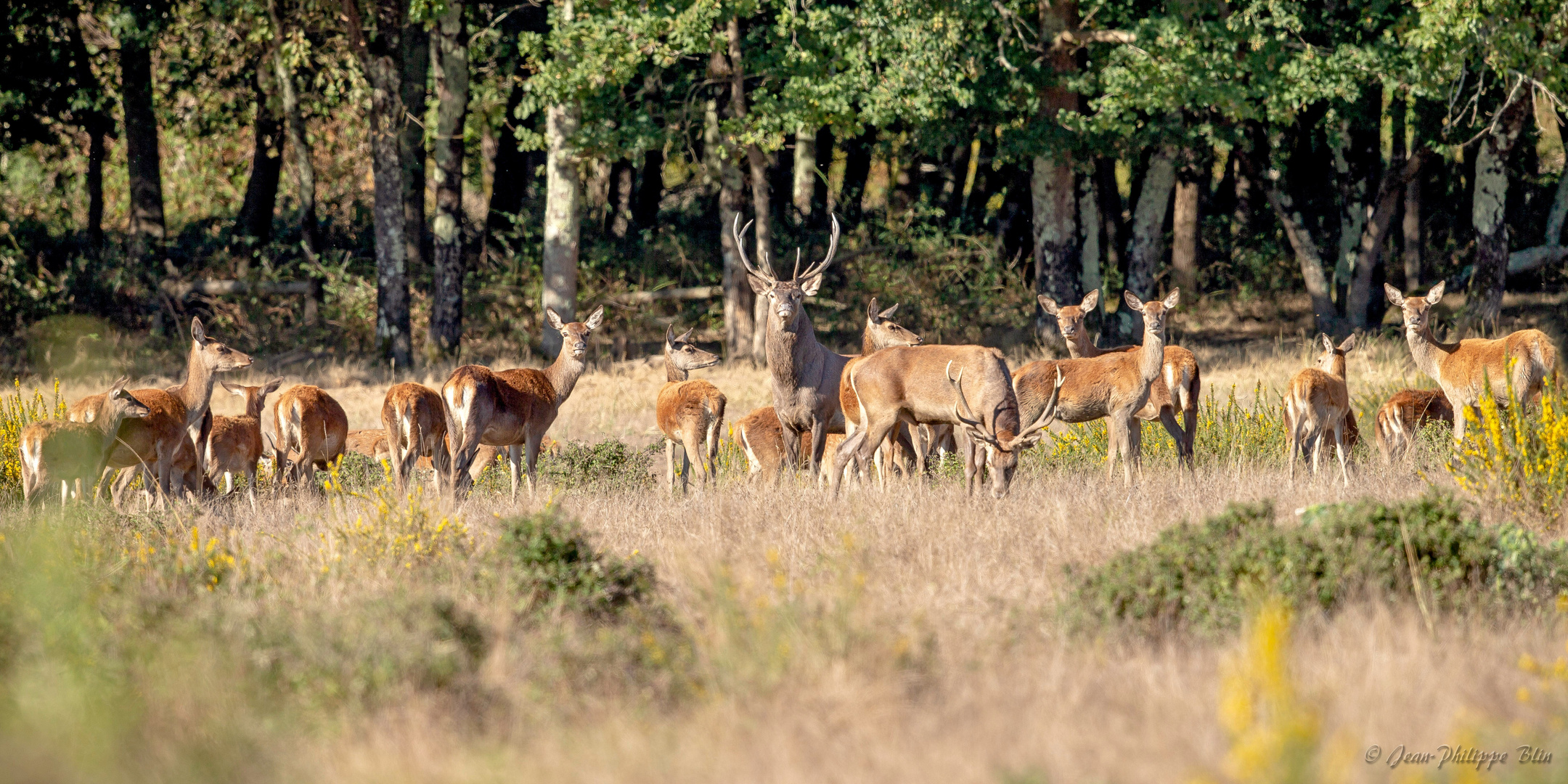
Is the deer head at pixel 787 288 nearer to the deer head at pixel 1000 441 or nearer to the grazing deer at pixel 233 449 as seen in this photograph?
the deer head at pixel 1000 441

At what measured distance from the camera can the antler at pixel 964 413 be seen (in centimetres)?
935

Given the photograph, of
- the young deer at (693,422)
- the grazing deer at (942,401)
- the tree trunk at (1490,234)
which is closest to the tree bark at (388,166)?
the young deer at (693,422)

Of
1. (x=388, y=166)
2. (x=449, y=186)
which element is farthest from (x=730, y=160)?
(x=388, y=166)

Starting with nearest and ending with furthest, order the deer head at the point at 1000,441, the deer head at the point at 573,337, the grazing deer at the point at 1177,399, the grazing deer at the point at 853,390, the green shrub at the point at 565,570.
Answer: the green shrub at the point at 565,570
the deer head at the point at 1000,441
the grazing deer at the point at 853,390
the grazing deer at the point at 1177,399
the deer head at the point at 573,337

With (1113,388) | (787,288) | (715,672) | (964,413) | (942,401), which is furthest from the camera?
(1113,388)

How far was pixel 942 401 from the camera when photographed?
996cm

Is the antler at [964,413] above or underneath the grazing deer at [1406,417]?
above

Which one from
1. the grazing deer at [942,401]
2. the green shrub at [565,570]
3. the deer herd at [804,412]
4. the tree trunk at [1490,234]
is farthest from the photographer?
the tree trunk at [1490,234]

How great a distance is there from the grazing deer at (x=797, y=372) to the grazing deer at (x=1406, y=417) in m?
4.39

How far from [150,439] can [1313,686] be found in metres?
8.86

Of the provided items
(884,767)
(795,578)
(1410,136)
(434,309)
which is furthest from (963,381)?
(1410,136)

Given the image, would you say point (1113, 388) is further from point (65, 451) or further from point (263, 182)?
point (263, 182)

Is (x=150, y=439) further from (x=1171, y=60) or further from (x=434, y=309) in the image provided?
(x=1171, y=60)

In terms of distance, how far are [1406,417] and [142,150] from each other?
63.7 feet
